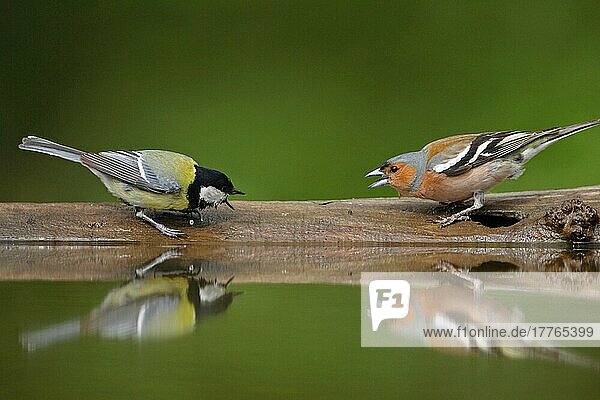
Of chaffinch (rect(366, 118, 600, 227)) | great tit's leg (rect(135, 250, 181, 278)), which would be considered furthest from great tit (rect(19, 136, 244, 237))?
chaffinch (rect(366, 118, 600, 227))

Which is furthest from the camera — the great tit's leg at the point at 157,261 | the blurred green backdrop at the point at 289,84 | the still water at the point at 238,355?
the blurred green backdrop at the point at 289,84

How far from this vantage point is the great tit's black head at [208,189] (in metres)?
1.86

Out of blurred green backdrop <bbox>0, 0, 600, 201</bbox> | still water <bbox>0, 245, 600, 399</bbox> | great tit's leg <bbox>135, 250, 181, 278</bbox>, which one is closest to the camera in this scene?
still water <bbox>0, 245, 600, 399</bbox>

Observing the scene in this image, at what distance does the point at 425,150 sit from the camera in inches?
80.0

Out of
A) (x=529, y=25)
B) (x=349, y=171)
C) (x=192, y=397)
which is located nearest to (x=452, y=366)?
(x=192, y=397)

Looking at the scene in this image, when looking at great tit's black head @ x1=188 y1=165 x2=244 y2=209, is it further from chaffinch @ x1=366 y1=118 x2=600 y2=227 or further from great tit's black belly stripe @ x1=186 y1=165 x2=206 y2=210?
chaffinch @ x1=366 y1=118 x2=600 y2=227

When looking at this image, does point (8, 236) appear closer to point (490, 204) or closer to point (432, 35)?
point (490, 204)

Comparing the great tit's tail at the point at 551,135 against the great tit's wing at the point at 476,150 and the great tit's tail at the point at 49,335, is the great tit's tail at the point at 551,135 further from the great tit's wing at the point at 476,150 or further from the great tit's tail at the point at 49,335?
the great tit's tail at the point at 49,335

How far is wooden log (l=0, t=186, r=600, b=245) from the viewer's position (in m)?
1.83

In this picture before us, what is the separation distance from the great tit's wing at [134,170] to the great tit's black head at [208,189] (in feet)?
0.12

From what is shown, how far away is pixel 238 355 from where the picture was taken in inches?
31.8

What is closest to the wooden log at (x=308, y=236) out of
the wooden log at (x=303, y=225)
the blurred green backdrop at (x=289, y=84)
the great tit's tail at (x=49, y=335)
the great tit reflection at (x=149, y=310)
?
the wooden log at (x=303, y=225)

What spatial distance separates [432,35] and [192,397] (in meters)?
2.51

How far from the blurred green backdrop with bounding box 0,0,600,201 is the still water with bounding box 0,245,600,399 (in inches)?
74.8
